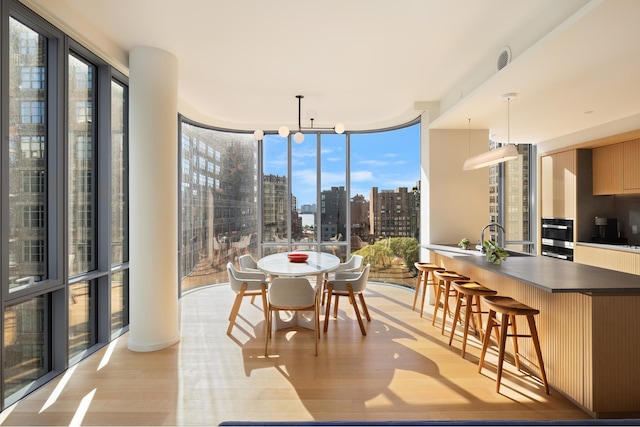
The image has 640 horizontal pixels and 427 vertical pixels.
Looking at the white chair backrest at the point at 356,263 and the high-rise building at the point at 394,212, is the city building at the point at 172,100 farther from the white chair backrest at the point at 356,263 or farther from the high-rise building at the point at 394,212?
the white chair backrest at the point at 356,263

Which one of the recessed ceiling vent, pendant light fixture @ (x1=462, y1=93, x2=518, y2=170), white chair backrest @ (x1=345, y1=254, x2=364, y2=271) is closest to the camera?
the recessed ceiling vent

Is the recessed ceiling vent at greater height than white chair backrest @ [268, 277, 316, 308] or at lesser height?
greater

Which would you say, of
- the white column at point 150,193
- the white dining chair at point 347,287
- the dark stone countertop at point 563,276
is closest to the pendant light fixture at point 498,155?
the dark stone countertop at point 563,276

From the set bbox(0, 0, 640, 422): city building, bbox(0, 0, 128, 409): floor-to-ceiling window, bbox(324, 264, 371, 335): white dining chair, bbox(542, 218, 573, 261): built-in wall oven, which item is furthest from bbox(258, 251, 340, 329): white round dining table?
bbox(542, 218, 573, 261): built-in wall oven

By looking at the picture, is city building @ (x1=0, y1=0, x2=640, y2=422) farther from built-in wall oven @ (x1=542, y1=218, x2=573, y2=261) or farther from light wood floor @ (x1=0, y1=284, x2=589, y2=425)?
built-in wall oven @ (x1=542, y1=218, x2=573, y2=261)

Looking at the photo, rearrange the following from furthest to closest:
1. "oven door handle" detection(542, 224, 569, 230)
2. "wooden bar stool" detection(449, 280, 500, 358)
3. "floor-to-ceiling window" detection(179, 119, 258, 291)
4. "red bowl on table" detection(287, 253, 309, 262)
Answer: "oven door handle" detection(542, 224, 569, 230), "floor-to-ceiling window" detection(179, 119, 258, 291), "red bowl on table" detection(287, 253, 309, 262), "wooden bar stool" detection(449, 280, 500, 358)

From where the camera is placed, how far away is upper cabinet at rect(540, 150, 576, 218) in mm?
5605

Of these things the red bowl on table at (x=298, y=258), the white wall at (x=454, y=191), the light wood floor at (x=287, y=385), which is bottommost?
the light wood floor at (x=287, y=385)

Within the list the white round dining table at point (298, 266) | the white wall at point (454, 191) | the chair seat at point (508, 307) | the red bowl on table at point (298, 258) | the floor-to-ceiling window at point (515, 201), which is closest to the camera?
the chair seat at point (508, 307)

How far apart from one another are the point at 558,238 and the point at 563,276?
3.94m

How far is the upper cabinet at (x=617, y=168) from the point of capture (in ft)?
15.8

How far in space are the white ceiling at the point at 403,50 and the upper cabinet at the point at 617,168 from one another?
42 centimetres

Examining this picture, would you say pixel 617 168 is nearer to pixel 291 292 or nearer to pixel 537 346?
pixel 537 346

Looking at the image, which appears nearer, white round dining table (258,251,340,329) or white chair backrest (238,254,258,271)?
white round dining table (258,251,340,329)
